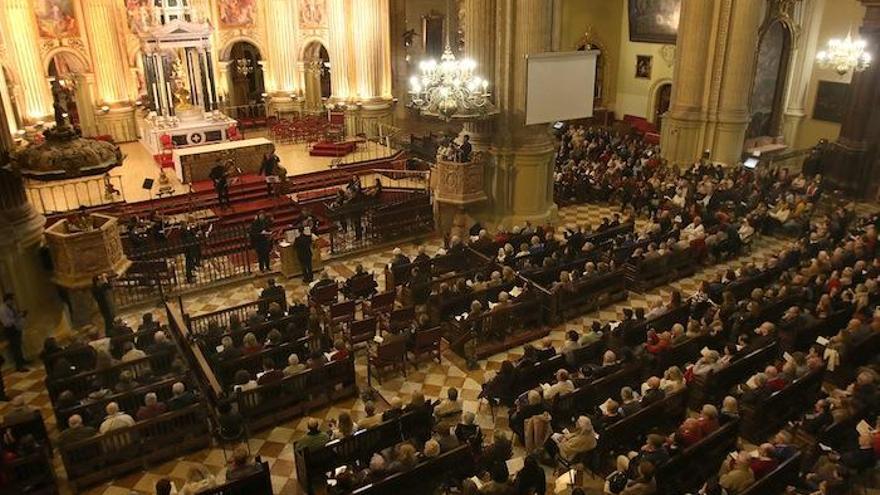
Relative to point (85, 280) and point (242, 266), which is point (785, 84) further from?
point (85, 280)

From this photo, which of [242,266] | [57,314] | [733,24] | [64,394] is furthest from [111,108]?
[733,24]

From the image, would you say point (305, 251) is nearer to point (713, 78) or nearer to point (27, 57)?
point (27, 57)

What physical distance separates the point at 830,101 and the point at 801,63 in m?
1.60

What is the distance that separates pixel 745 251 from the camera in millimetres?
15883

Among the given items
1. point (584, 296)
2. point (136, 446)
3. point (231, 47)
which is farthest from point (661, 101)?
point (136, 446)

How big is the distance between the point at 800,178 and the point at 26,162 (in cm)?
1770

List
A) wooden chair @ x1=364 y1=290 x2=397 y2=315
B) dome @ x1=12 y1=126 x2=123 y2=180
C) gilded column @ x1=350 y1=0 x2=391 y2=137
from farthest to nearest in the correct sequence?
gilded column @ x1=350 y1=0 x2=391 y2=137, wooden chair @ x1=364 y1=290 x2=397 y2=315, dome @ x1=12 y1=126 x2=123 y2=180

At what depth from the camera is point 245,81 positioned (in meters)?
26.9

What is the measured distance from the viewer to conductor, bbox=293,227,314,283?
13.9 meters

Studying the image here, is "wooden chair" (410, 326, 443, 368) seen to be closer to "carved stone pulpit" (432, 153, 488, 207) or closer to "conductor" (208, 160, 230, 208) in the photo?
"carved stone pulpit" (432, 153, 488, 207)

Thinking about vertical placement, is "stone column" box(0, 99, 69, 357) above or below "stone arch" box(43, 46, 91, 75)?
below

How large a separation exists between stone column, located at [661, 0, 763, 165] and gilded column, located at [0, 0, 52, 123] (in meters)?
19.1

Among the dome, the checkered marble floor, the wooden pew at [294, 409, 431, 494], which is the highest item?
the dome

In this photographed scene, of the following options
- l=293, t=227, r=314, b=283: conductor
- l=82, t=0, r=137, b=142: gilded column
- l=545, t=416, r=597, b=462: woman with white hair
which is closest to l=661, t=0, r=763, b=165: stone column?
l=293, t=227, r=314, b=283: conductor
